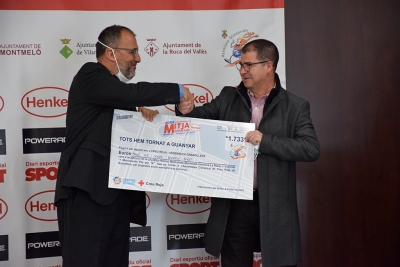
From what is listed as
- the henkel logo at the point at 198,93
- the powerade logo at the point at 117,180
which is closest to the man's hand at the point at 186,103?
the powerade logo at the point at 117,180

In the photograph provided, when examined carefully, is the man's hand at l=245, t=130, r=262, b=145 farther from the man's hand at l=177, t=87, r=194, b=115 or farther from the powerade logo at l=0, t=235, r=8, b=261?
the powerade logo at l=0, t=235, r=8, b=261

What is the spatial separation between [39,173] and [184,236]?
1227mm

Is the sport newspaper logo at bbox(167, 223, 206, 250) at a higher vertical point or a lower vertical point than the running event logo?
lower

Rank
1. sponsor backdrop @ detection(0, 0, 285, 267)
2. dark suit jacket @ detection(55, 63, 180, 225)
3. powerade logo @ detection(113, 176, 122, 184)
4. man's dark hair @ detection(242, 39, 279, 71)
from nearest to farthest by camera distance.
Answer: dark suit jacket @ detection(55, 63, 180, 225) < powerade logo @ detection(113, 176, 122, 184) < man's dark hair @ detection(242, 39, 279, 71) < sponsor backdrop @ detection(0, 0, 285, 267)

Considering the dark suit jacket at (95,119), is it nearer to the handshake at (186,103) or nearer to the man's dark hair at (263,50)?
the handshake at (186,103)

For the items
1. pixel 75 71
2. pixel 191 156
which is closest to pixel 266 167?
pixel 191 156

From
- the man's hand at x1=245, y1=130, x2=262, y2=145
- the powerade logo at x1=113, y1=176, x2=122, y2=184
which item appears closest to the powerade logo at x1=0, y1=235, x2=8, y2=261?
the powerade logo at x1=113, y1=176, x2=122, y2=184

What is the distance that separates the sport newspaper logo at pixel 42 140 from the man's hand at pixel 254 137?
5.03 ft

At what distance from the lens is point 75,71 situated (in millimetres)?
3133

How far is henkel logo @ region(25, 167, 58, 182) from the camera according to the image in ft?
10.2

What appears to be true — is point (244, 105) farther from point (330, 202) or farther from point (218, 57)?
point (330, 202)

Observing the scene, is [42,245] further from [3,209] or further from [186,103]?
[186,103]

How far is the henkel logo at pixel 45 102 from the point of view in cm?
309

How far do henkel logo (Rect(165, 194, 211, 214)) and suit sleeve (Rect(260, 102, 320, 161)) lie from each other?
3.57 feet
